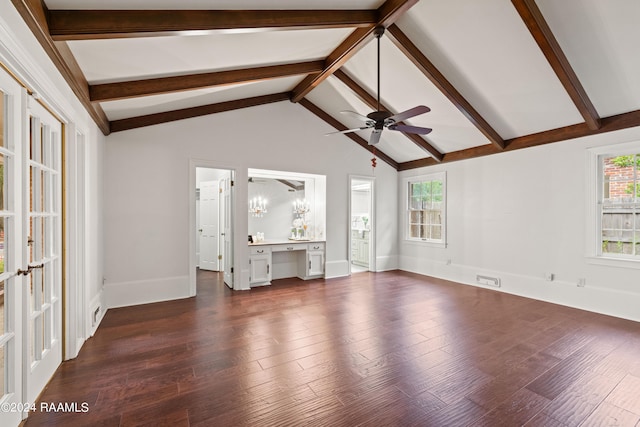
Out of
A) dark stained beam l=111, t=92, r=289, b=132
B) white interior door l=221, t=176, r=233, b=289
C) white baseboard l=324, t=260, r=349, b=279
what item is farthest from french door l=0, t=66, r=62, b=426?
white baseboard l=324, t=260, r=349, b=279

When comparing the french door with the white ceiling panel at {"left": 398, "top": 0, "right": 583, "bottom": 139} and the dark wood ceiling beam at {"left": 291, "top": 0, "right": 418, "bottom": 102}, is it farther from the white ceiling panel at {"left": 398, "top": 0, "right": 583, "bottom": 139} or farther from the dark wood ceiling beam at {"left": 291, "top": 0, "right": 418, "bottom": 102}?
the white ceiling panel at {"left": 398, "top": 0, "right": 583, "bottom": 139}

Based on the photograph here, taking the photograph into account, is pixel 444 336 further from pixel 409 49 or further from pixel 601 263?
pixel 409 49

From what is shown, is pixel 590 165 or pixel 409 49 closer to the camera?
pixel 409 49

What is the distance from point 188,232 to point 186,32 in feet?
10.2

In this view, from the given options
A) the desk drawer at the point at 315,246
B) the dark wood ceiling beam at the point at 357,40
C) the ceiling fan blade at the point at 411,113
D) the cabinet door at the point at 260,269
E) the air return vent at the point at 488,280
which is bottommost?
the air return vent at the point at 488,280

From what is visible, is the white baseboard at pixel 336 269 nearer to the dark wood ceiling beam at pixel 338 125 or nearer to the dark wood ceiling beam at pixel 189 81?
the dark wood ceiling beam at pixel 338 125

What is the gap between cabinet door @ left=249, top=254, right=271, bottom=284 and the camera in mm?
5289

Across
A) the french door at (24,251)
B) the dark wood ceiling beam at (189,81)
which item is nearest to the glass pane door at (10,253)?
the french door at (24,251)

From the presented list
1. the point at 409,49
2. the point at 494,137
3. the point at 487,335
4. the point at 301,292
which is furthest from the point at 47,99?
the point at 494,137

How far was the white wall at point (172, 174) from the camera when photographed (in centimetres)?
422

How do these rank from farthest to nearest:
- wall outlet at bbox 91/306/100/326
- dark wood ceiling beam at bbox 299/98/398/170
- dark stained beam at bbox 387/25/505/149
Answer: dark wood ceiling beam at bbox 299/98/398/170 < dark stained beam at bbox 387/25/505/149 < wall outlet at bbox 91/306/100/326

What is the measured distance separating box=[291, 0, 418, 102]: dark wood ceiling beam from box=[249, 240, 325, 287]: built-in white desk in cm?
287

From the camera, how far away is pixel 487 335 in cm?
323

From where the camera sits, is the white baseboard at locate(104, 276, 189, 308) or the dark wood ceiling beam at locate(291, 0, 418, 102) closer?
the dark wood ceiling beam at locate(291, 0, 418, 102)
